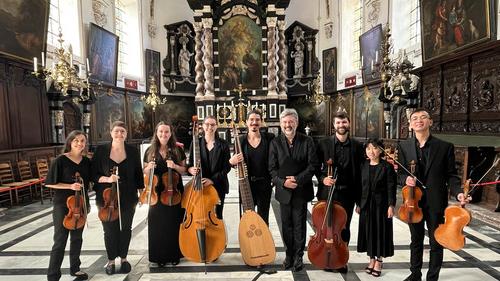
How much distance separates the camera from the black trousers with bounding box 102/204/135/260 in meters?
3.14

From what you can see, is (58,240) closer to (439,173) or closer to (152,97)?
(439,173)

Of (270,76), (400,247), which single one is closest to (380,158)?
(400,247)

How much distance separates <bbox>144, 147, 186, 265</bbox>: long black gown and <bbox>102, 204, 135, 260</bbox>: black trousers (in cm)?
24

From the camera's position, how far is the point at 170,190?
3.17 m

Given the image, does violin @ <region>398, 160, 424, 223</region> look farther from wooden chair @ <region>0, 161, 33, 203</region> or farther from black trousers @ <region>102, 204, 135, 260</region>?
wooden chair @ <region>0, 161, 33, 203</region>

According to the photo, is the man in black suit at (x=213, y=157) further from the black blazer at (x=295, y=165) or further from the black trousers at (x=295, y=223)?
the black trousers at (x=295, y=223)

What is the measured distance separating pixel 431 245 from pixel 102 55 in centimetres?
1435

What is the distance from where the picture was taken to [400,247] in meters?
4.02

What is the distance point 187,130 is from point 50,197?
12.5 meters

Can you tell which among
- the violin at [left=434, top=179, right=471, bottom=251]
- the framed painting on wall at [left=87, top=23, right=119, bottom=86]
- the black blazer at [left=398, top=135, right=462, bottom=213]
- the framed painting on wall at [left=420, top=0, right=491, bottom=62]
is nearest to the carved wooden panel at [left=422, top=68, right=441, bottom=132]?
the framed painting on wall at [left=420, top=0, right=491, bottom=62]

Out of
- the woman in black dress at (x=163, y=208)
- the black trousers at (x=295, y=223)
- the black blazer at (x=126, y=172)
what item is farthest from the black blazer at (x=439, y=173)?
the black blazer at (x=126, y=172)

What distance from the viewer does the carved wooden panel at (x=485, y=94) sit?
21.7ft

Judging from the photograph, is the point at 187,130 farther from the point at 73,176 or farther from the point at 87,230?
the point at 73,176

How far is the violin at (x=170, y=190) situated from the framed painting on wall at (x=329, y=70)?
15.8m
